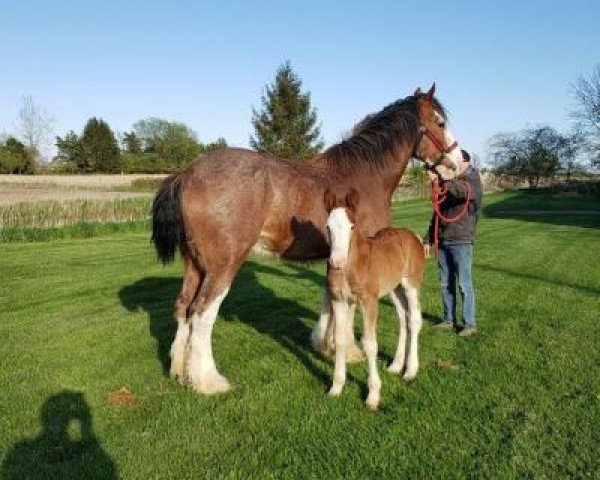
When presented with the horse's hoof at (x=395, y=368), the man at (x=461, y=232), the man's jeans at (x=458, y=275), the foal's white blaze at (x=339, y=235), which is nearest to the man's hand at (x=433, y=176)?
the man at (x=461, y=232)

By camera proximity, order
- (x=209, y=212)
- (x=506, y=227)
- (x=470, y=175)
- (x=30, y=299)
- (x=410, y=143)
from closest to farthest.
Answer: (x=209, y=212), (x=410, y=143), (x=470, y=175), (x=30, y=299), (x=506, y=227)

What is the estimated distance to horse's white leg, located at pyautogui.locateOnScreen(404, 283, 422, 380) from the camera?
6035 millimetres

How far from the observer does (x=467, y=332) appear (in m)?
7.66

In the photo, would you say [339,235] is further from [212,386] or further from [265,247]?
[212,386]

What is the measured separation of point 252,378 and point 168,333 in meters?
2.22

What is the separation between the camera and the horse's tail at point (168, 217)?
586cm

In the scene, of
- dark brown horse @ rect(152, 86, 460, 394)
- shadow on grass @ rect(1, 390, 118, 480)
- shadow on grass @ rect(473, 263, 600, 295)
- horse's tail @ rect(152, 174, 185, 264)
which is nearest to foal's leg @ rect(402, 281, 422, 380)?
dark brown horse @ rect(152, 86, 460, 394)

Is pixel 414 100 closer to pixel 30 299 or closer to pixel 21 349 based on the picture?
pixel 21 349

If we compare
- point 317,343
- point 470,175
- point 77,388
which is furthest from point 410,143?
point 77,388

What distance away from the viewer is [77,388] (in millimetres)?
5797

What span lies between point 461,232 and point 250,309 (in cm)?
377

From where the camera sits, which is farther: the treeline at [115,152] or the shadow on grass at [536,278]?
the treeline at [115,152]

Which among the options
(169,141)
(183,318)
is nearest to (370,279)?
(183,318)

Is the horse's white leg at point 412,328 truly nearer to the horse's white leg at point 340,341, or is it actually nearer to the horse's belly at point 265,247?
the horse's white leg at point 340,341
